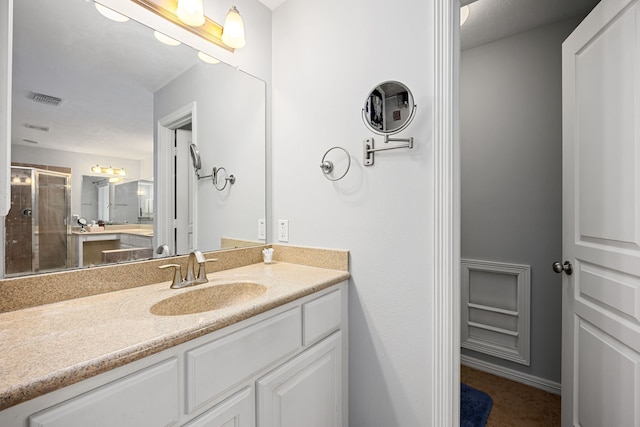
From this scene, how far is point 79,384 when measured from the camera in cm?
57

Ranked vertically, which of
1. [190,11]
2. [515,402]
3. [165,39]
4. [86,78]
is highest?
[190,11]

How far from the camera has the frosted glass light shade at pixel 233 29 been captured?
1379mm

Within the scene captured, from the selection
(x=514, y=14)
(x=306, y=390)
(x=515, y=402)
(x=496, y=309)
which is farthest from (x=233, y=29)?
(x=515, y=402)

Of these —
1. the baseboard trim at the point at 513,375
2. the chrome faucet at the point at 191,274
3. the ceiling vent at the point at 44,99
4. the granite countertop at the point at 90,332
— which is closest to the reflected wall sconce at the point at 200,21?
the ceiling vent at the point at 44,99

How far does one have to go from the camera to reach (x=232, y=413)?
0.85m

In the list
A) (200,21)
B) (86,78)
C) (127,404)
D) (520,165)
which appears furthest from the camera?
(520,165)

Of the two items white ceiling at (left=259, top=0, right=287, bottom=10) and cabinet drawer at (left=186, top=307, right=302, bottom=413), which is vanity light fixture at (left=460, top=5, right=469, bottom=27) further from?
cabinet drawer at (left=186, top=307, right=302, bottom=413)

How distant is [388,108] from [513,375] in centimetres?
211

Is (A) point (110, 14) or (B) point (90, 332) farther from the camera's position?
(A) point (110, 14)

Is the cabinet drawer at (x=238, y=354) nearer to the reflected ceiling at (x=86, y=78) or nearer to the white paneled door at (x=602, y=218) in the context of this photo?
the reflected ceiling at (x=86, y=78)

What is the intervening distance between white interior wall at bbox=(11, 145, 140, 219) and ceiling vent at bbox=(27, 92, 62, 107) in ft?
0.52

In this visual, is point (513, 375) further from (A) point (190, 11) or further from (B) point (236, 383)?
(A) point (190, 11)

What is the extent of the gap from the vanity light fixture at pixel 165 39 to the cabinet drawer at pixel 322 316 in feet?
4.28

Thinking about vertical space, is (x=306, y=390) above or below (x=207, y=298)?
below
